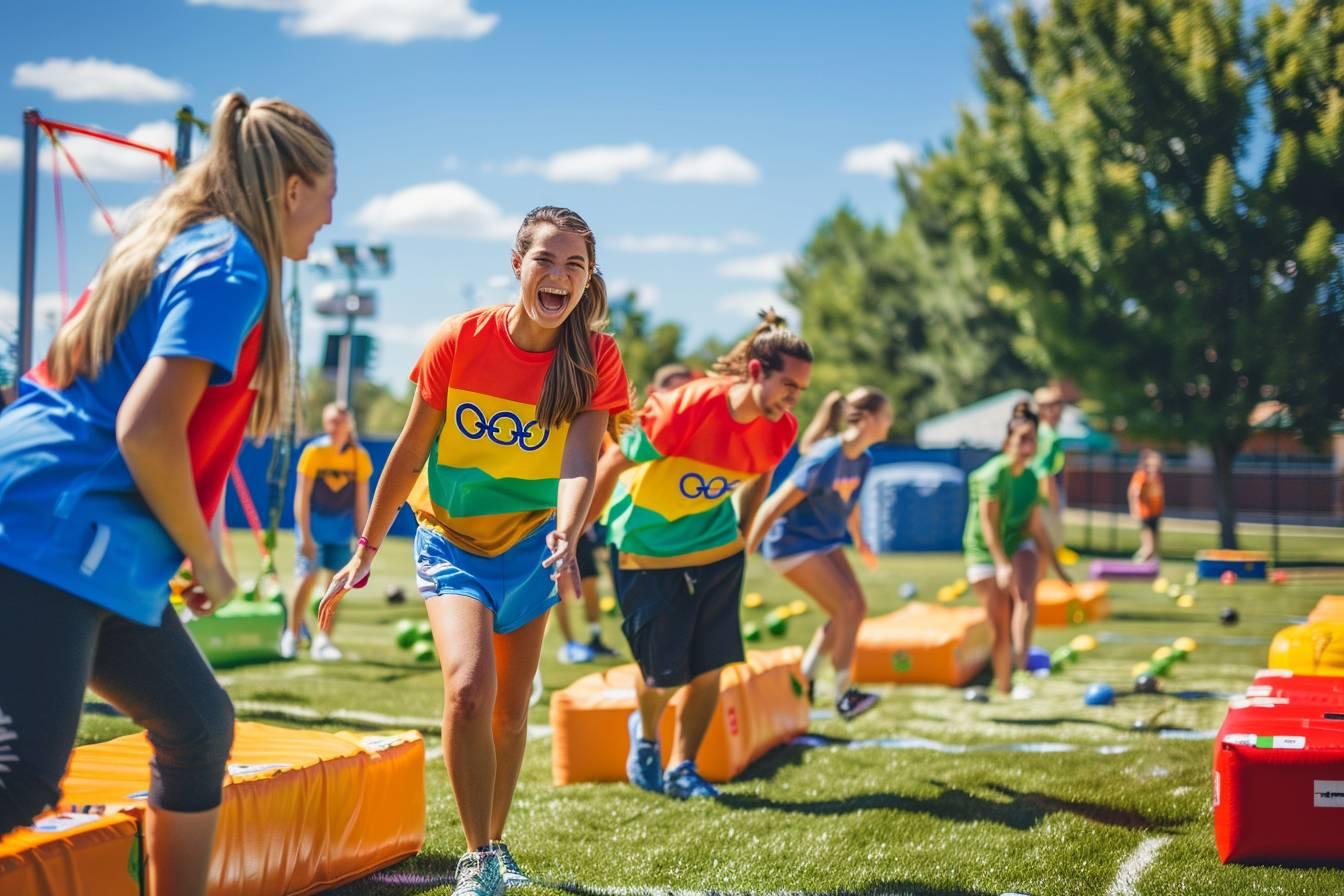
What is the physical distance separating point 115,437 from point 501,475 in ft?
5.89

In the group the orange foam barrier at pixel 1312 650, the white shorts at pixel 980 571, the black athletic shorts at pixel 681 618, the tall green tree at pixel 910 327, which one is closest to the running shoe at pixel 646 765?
the black athletic shorts at pixel 681 618

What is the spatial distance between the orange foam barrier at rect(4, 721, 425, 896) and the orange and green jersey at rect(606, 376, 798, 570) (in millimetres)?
1551

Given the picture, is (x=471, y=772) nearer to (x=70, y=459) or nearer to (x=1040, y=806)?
(x=70, y=459)

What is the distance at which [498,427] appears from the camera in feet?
14.5

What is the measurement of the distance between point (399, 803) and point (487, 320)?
1778mm

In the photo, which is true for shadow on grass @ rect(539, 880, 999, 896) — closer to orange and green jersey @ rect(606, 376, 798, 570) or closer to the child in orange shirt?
orange and green jersey @ rect(606, 376, 798, 570)

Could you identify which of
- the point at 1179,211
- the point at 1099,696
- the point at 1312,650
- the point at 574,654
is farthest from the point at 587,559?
the point at 1179,211

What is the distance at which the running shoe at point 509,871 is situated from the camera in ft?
14.3

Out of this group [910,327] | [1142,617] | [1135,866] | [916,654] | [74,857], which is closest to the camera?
[74,857]

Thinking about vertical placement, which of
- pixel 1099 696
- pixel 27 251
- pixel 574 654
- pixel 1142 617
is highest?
pixel 27 251

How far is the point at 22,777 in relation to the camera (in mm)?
2670

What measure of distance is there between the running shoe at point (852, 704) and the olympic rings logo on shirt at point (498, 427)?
4.45m

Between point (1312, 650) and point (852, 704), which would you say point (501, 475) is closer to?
point (852, 704)

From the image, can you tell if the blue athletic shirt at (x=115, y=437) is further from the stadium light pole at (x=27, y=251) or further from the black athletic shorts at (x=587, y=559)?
the black athletic shorts at (x=587, y=559)
